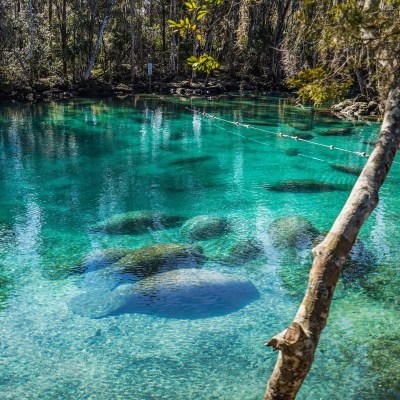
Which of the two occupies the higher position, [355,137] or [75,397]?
[355,137]

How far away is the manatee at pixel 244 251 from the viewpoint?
9000 mm

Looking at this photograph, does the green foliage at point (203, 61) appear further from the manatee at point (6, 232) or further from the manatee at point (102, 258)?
the manatee at point (6, 232)

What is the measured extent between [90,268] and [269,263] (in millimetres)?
3204

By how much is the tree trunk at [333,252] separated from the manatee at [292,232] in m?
6.69

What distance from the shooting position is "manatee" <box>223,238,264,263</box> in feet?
29.5

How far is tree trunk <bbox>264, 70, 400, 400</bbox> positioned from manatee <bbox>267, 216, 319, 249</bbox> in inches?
263

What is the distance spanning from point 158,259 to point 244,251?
1746 mm

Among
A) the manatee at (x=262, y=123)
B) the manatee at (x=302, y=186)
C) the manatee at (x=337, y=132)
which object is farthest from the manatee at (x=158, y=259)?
the manatee at (x=262, y=123)

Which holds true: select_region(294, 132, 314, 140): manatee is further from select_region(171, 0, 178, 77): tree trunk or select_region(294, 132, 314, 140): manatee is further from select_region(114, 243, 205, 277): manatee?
select_region(171, 0, 178, 77): tree trunk

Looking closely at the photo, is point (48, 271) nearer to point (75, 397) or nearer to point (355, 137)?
point (75, 397)

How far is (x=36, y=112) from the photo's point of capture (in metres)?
26.6

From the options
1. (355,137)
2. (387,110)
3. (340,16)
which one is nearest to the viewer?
(387,110)

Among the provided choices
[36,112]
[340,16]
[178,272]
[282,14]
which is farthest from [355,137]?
[282,14]

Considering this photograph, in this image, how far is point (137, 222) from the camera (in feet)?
35.2
